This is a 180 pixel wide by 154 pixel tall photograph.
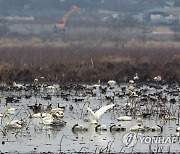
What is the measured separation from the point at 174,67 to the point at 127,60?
193 centimetres

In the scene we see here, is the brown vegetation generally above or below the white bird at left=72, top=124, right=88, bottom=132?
below

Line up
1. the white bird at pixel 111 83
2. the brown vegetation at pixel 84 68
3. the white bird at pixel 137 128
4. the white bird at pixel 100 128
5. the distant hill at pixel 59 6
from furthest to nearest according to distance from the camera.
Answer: the distant hill at pixel 59 6 < the brown vegetation at pixel 84 68 < the white bird at pixel 111 83 < the white bird at pixel 100 128 < the white bird at pixel 137 128

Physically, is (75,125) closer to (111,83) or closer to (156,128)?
(156,128)

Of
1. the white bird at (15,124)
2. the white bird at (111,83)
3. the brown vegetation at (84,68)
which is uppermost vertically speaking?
the white bird at (15,124)

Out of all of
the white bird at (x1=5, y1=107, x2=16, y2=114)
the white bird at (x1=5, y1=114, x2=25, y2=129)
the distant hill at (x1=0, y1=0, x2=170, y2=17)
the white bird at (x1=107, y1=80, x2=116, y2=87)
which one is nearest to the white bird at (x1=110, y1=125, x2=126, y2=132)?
Result: the white bird at (x1=5, y1=114, x2=25, y2=129)

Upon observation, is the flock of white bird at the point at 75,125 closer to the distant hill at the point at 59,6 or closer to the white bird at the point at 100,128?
the white bird at the point at 100,128

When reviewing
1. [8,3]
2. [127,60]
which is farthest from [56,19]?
[127,60]

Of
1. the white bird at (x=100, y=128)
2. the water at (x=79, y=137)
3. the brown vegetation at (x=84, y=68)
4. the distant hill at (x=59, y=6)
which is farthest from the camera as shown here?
the distant hill at (x=59, y=6)

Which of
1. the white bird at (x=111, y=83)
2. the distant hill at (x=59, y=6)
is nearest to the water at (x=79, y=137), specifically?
the white bird at (x=111, y=83)

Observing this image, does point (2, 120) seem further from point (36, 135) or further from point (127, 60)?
point (127, 60)

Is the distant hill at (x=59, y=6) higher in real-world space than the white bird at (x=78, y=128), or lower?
lower

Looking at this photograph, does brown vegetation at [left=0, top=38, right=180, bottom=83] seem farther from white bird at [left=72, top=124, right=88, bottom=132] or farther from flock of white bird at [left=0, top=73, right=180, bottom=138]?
white bird at [left=72, top=124, right=88, bottom=132]

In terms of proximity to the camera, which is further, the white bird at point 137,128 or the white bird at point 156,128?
the white bird at point 156,128

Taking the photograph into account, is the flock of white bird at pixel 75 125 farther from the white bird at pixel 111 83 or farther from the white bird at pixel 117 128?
the white bird at pixel 111 83
